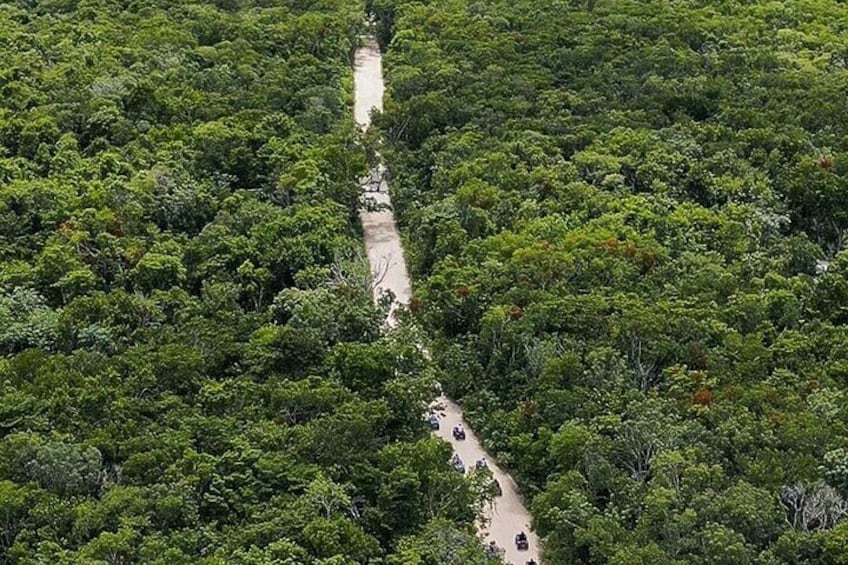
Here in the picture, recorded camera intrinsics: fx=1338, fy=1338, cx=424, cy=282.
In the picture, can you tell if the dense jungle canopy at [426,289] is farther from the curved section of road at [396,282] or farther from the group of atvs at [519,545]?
the group of atvs at [519,545]

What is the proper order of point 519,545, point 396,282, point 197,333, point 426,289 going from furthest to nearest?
point 396,282 < point 426,289 < point 197,333 < point 519,545

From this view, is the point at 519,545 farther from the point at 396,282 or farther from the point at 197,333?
the point at 396,282

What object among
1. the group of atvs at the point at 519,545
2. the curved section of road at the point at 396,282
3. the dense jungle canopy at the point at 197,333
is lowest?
the curved section of road at the point at 396,282

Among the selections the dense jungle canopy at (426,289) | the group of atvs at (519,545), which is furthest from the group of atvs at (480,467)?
the dense jungle canopy at (426,289)

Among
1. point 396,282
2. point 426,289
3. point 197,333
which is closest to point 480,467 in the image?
point 197,333

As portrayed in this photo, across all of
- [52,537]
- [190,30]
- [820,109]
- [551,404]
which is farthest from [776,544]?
[190,30]

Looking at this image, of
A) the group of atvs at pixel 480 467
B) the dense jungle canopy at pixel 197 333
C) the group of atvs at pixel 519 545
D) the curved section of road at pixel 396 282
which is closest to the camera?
the dense jungle canopy at pixel 197 333

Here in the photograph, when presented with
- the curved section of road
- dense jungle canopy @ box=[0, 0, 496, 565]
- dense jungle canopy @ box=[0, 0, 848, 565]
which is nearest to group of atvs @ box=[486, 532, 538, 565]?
the curved section of road
